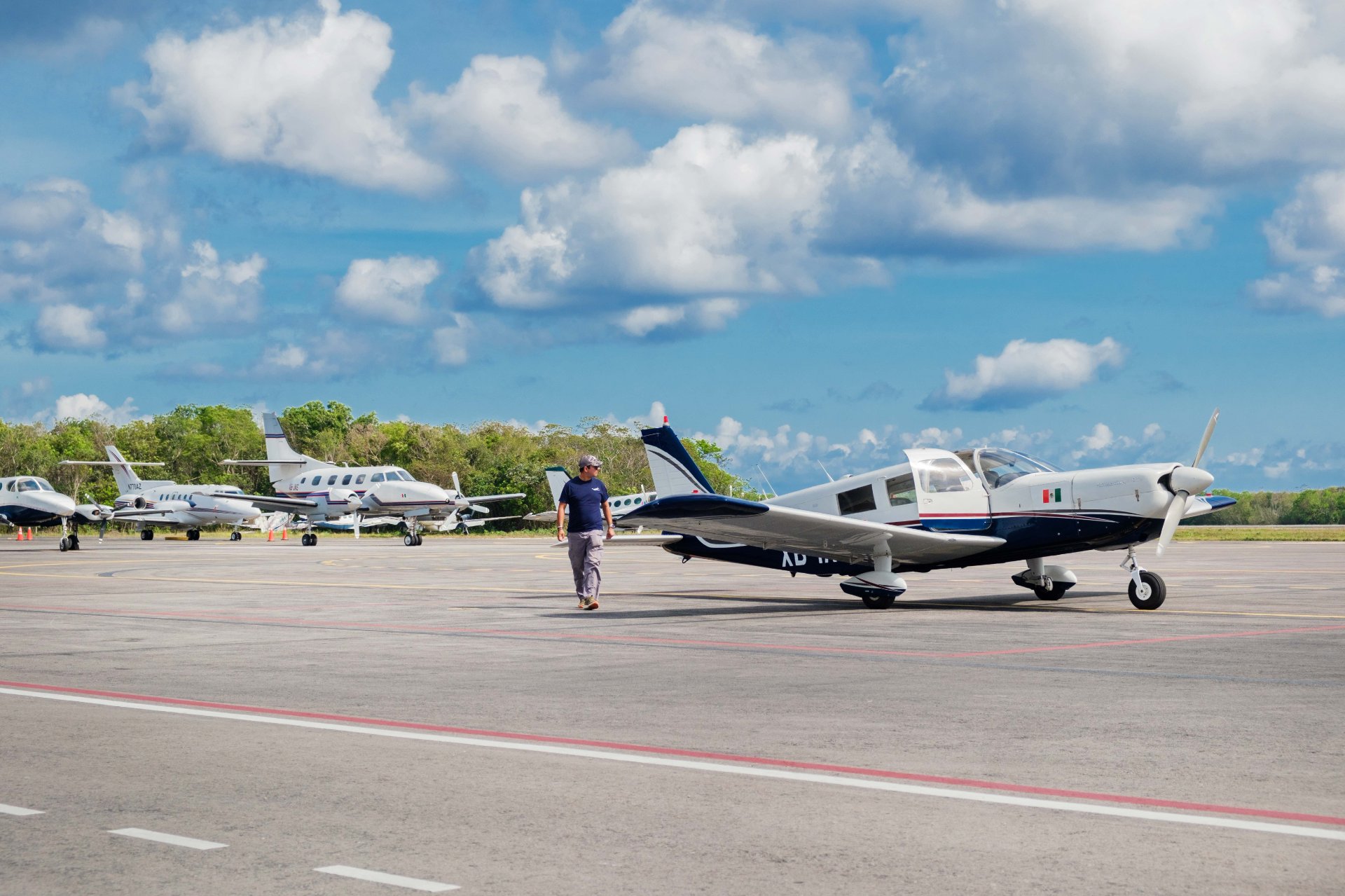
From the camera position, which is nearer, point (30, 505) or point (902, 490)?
point (902, 490)

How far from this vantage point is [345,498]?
55.4 m

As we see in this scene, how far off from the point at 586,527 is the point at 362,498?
38.7 m

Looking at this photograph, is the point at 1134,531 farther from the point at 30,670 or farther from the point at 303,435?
the point at 303,435

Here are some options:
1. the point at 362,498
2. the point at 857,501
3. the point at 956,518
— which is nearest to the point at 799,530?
the point at 857,501

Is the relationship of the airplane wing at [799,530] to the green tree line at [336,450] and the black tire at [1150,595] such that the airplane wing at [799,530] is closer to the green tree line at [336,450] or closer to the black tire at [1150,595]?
the black tire at [1150,595]

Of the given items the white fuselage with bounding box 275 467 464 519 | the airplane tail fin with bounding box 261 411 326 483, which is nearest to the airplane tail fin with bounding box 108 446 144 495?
the airplane tail fin with bounding box 261 411 326 483

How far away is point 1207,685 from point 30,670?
9358 millimetres

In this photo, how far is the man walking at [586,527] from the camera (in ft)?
57.4

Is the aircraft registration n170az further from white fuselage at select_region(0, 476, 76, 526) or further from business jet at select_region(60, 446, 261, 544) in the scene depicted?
business jet at select_region(60, 446, 261, 544)

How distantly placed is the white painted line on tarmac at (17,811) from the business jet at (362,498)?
45.7 meters

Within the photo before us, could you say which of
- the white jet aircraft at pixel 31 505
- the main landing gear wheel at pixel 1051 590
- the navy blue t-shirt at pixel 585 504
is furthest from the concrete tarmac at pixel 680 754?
the white jet aircraft at pixel 31 505

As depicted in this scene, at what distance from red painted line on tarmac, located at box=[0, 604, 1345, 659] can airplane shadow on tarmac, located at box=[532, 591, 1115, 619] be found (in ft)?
7.48

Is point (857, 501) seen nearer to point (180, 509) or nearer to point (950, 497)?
point (950, 497)

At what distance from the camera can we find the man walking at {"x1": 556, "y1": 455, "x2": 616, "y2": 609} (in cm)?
1750
